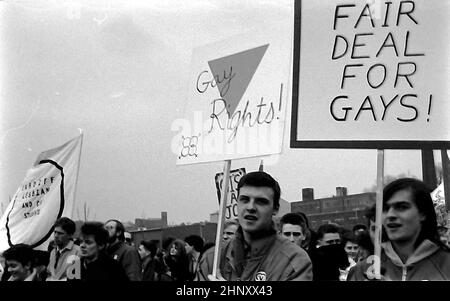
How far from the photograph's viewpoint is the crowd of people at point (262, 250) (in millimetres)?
3041

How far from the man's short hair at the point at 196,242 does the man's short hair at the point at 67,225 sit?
0.59 metres

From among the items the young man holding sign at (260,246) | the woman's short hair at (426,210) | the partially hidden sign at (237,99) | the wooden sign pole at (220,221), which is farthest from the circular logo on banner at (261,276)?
the woman's short hair at (426,210)

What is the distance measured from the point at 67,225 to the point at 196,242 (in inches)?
26.4

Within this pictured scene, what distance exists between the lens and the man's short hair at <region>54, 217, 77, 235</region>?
369 centimetres

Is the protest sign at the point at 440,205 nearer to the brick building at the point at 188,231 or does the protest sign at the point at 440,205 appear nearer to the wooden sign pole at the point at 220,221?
the wooden sign pole at the point at 220,221

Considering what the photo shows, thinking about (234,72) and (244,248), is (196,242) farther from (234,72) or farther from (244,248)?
(234,72)

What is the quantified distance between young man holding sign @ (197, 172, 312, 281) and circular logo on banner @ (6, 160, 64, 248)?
3.28 ft

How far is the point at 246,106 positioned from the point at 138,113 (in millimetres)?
544

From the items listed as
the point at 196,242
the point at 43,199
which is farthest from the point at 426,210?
the point at 43,199

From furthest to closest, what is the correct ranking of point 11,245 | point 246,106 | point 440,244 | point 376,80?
point 11,245 → point 246,106 → point 376,80 → point 440,244
